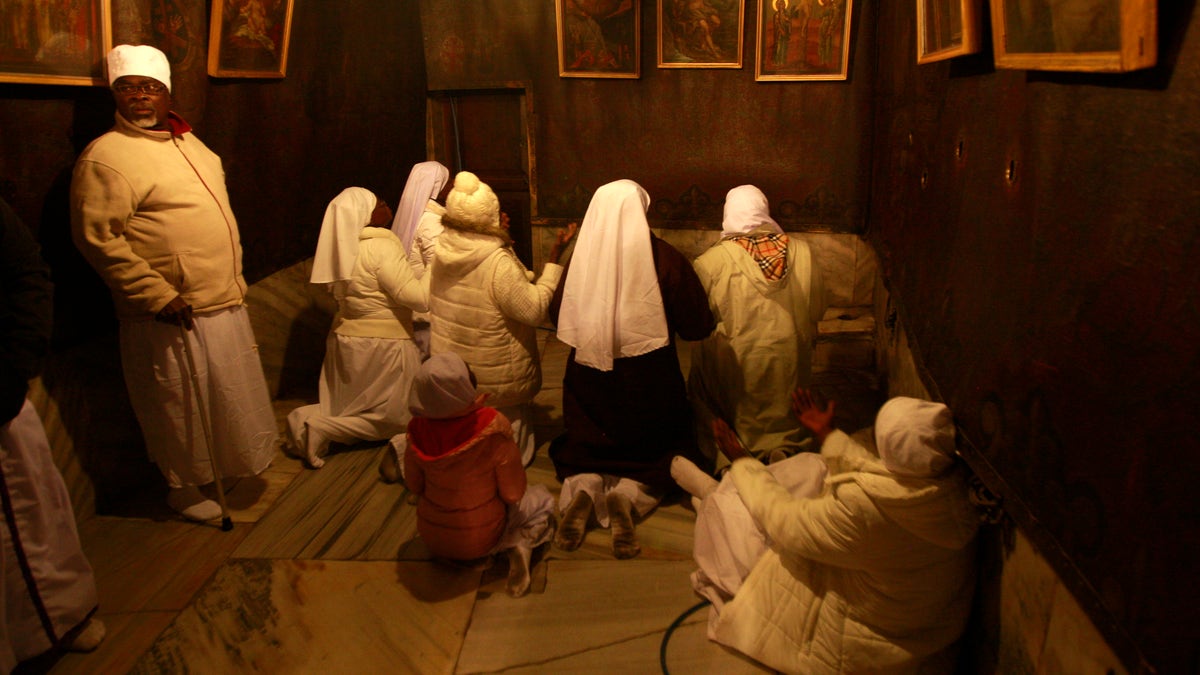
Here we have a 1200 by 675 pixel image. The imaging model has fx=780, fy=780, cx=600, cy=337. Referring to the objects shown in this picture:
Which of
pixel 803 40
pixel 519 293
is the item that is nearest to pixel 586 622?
pixel 519 293

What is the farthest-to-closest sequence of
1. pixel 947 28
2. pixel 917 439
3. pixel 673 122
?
pixel 673 122, pixel 947 28, pixel 917 439

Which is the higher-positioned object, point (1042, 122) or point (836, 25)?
point (836, 25)

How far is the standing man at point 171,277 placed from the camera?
3.30 m

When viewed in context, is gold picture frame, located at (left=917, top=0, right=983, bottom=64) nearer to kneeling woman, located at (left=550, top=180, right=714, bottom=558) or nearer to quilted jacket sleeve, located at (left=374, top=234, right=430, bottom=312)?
kneeling woman, located at (left=550, top=180, right=714, bottom=558)

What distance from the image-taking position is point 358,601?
10.8 ft

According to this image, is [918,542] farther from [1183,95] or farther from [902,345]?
[902,345]

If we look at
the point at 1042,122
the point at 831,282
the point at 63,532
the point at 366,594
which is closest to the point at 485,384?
Answer: the point at 366,594

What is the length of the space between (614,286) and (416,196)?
7.51 ft

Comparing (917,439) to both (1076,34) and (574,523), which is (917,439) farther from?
(574,523)

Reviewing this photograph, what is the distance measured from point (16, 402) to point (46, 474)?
35cm

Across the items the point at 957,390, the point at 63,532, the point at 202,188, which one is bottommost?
the point at 63,532

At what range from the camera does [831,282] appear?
6.48 m

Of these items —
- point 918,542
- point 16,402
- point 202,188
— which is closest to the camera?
point 918,542

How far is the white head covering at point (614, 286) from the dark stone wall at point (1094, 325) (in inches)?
50.0
